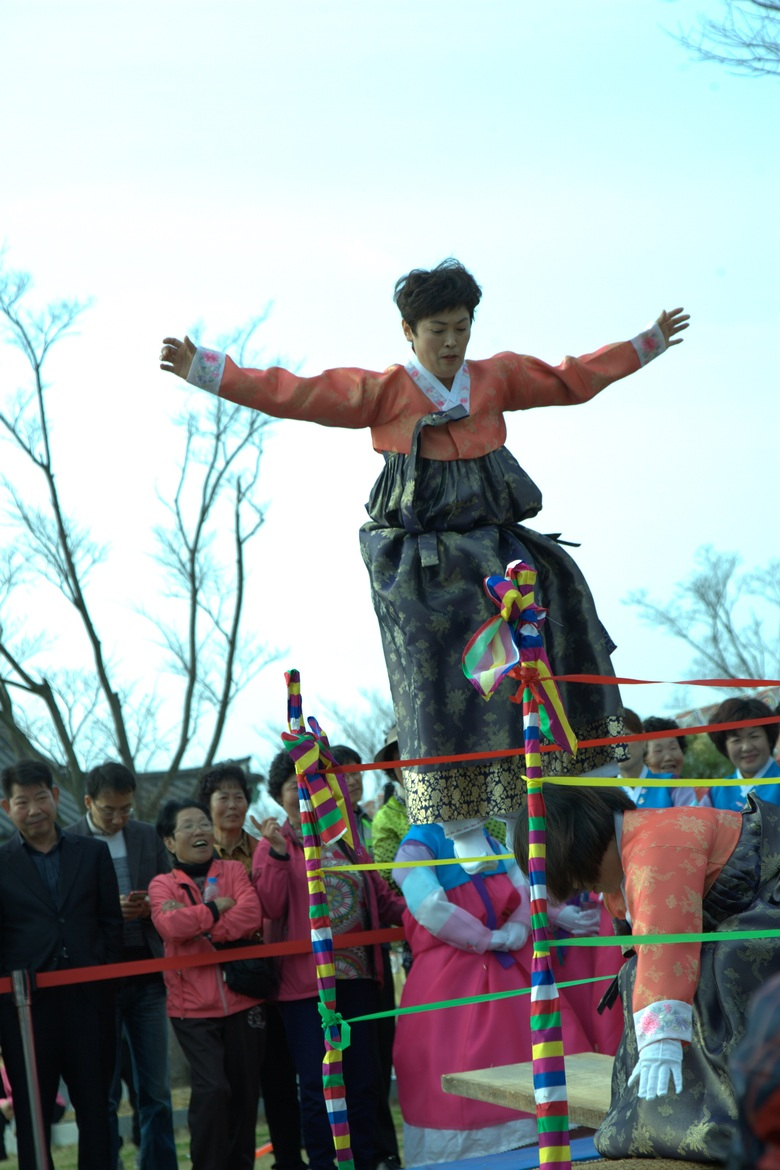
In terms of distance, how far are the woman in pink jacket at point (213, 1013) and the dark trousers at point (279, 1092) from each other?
261mm

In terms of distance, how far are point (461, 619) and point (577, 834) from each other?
3.35ft

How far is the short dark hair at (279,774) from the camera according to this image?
518cm

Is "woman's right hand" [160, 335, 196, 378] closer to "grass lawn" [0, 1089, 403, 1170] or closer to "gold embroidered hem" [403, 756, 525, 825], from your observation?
"gold embroidered hem" [403, 756, 525, 825]

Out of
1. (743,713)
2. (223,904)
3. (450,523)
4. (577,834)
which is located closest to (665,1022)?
(577,834)

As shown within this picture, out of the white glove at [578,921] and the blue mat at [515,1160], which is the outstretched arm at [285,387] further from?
the white glove at [578,921]

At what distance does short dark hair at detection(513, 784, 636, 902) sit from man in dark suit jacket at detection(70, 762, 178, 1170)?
2.42m

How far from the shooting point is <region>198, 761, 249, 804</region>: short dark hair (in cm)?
523

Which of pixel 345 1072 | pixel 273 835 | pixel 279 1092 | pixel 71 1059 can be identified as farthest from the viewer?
pixel 279 1092

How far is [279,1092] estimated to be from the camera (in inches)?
201

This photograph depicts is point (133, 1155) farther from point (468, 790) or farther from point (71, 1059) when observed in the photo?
point (468, 790)

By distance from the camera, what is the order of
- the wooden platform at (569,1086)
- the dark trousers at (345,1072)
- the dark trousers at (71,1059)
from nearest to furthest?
the wooden platform at (569,1086), the dark trousers at (71,1059), the dark trousers at (345,1072)

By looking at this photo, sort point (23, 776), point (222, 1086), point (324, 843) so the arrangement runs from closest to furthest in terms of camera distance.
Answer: point (324, 843) → point (222, 1086) → point (23, 776)

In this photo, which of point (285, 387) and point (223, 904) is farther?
point (223, 904)

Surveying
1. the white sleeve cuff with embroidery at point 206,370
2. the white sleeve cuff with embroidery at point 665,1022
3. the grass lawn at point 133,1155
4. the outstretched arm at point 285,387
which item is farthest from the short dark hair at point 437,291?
the grass lawn at point 133,1155
